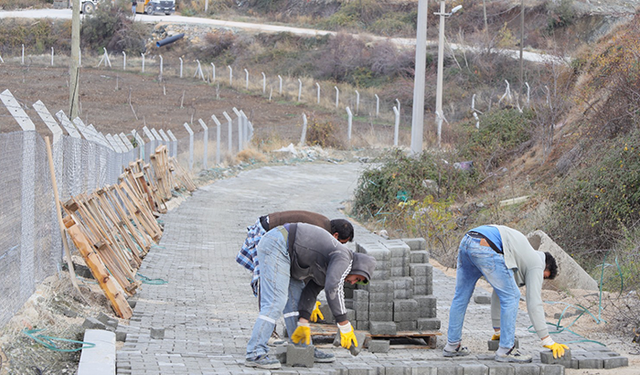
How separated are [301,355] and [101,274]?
118 inches

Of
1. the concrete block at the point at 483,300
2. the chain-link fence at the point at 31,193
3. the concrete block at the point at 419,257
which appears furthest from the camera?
the concrete block at the point at 483,300

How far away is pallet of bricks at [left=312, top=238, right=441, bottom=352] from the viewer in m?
7.27

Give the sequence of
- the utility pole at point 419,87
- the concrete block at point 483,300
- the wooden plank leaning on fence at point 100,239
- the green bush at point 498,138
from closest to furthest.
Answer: the wooden plank leaning on fence at point 100,239 → the concrete block at point 483,300 → the utility pole at point 419,87 → the green bush at point 498,138

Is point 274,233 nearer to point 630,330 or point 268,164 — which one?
point 630,330

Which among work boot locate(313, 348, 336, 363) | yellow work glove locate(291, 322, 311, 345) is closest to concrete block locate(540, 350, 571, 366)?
work boot locate(313, 348, 336, 363)

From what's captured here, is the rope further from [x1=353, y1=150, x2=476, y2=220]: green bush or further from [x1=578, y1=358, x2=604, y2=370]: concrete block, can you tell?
[x1=353, y1=150, x2=476, y2=220]: green bush

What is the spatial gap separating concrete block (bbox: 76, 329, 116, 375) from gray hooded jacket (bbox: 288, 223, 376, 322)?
1.70 m

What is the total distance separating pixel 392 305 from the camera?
7.32 meters

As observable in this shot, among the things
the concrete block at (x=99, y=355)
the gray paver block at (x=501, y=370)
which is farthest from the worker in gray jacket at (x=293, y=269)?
the gray paver block at (x=501, y=370)

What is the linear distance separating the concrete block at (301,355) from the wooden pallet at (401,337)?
803 mm

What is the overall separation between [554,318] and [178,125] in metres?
28.2

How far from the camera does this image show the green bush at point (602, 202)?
11.8 meters

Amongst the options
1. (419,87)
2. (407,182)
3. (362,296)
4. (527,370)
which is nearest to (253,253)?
(362,296)

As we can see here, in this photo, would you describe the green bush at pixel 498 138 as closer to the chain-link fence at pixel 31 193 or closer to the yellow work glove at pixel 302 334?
the chain-link fence at pixel 31 193
